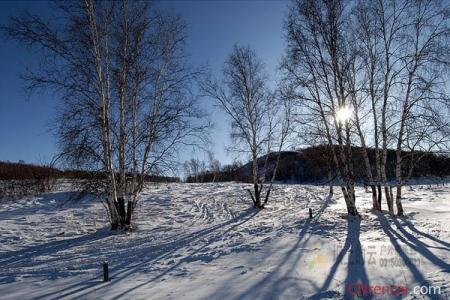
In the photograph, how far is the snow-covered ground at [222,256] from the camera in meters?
5.96

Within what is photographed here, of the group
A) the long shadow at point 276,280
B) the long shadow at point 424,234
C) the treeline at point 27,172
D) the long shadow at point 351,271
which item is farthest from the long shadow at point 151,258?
the treeline at point 27,172

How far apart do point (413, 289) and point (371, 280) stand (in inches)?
28.1

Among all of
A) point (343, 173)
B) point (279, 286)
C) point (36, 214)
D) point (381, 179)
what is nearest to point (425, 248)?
point (279, 286)

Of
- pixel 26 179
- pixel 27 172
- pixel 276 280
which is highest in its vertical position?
pixel 27 172

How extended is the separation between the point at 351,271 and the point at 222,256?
3.12 m

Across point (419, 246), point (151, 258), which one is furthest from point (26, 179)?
point (419, 246)

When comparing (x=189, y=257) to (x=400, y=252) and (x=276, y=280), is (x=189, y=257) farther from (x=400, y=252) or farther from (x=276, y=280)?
(x=400, y=252)

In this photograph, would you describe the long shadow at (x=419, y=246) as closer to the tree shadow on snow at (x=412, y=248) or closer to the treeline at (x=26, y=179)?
the tree shadow on snow at (x=412, y=248)

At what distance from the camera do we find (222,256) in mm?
8398

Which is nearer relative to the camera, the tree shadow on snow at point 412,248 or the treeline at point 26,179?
the tree shadow on snow at point 412,248

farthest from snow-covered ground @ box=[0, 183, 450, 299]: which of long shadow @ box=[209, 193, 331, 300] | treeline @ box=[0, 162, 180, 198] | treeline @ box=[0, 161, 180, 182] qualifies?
treeline @ box=[0, 161, 180, 182]

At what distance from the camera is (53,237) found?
1259 centimetres

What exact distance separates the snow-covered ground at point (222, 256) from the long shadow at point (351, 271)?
2 centimetres

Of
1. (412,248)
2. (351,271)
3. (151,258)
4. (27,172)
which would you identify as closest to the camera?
(351,271)
